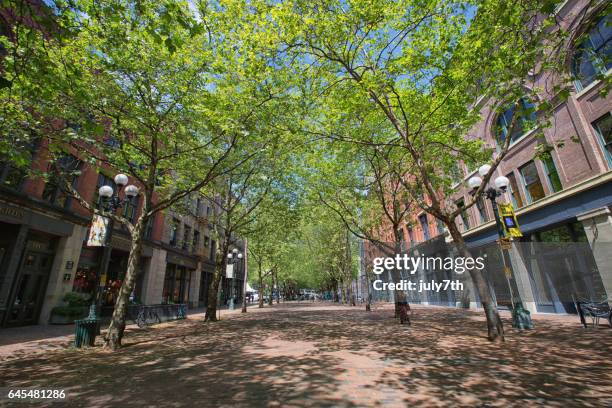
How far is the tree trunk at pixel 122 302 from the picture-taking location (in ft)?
31.3

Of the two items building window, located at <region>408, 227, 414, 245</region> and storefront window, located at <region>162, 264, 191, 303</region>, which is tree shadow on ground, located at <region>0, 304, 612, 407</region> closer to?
storefront window, located at <region>162, 264, 191, 303</region>

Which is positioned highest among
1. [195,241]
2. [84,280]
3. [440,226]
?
[195,241]

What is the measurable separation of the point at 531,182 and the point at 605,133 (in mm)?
4439

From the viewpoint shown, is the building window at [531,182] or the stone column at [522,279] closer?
the building window at [531,182]

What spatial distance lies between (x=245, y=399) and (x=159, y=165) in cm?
1005

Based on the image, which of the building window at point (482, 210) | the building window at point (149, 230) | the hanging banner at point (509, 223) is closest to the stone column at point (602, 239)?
the hanging banner at point (509, 223)

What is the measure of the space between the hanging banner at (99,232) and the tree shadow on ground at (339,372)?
3257mm

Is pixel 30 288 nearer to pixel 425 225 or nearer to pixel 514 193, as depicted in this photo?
pixel 514 193

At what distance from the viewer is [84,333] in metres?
9.59

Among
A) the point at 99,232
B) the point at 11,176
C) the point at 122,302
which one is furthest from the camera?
the point at 11,176

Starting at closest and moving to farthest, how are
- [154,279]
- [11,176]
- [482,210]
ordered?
[11,176] → [482,210] → [154,279]

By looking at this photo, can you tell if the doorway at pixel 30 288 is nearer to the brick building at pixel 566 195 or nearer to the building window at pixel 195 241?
the building window at pixel 195 241

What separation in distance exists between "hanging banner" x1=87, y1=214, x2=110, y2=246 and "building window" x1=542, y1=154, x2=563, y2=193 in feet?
66.3

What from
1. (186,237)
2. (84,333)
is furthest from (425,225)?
(84,333)
